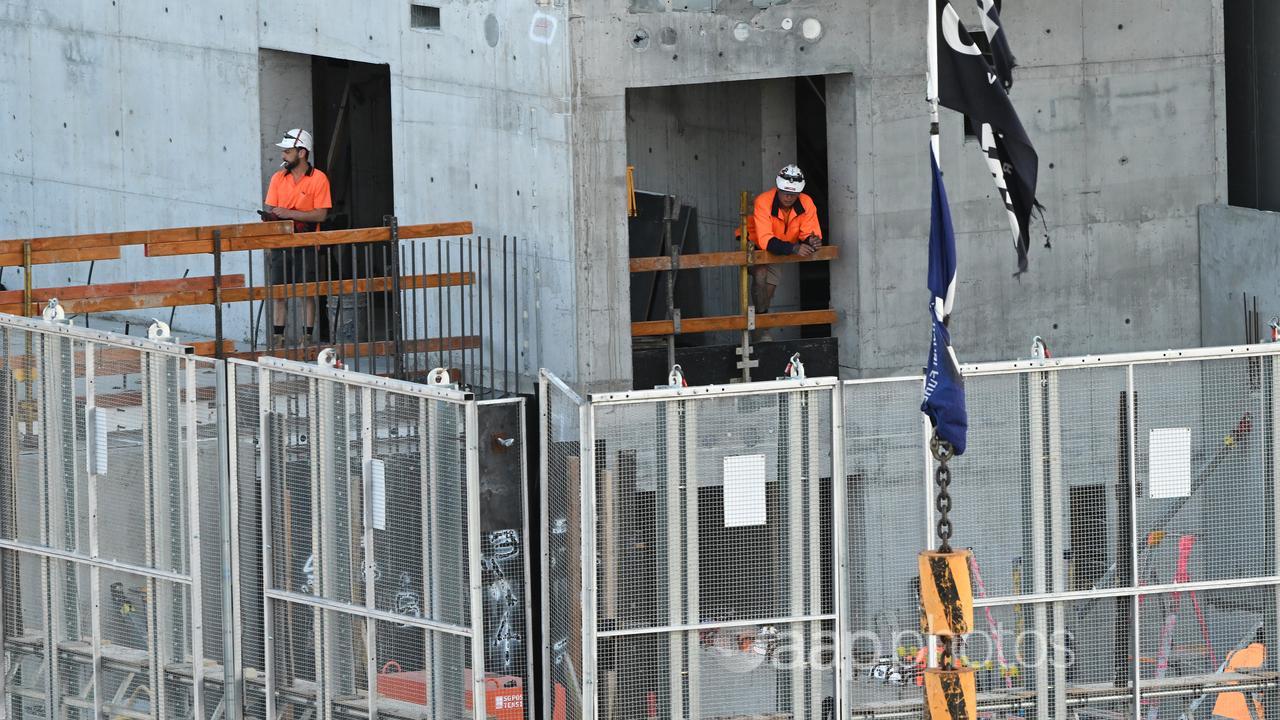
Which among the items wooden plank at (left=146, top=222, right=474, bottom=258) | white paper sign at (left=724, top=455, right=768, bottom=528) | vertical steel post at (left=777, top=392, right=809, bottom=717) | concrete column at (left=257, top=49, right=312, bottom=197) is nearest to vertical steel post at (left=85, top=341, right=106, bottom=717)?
wooden plank at (left=146, top=222, right=474, bottom=258)

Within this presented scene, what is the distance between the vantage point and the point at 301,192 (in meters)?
20.9

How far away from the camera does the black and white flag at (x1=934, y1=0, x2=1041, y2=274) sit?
12836mm

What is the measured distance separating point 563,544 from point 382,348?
6045 millimetres

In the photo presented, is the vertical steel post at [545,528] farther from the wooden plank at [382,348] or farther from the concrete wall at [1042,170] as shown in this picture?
the concrete wall at [1042,170]

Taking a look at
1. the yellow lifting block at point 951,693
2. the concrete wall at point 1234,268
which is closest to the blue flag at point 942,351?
the yellow lifting block at point 951,693

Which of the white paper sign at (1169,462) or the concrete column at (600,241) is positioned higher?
the concrete column at (600,241)

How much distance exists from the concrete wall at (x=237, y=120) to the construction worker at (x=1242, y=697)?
22.6 feet

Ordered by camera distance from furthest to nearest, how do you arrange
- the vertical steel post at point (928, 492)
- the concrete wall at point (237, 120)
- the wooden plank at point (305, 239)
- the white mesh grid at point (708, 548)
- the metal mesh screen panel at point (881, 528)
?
the concrete wall at point (237, 120) → the wooden plank at point (305, 239) → the metal mesh screen panel at point (881, 528) → the vertical steel post at point (928, 492) → the white mesh grid at point (708, 548)

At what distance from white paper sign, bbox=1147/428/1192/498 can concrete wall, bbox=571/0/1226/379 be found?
6.16m

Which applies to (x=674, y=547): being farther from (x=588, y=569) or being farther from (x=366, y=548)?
(x=366, y=548)

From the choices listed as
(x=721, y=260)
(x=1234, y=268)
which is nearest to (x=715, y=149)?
(x=721, y=260)

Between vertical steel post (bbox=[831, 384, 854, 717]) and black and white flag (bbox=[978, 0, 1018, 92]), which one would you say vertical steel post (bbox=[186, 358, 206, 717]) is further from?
black and white flag (bbox=[978, 0, 1018, 92])

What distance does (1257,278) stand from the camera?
63.1 ft

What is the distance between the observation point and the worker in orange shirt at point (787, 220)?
1916cm
